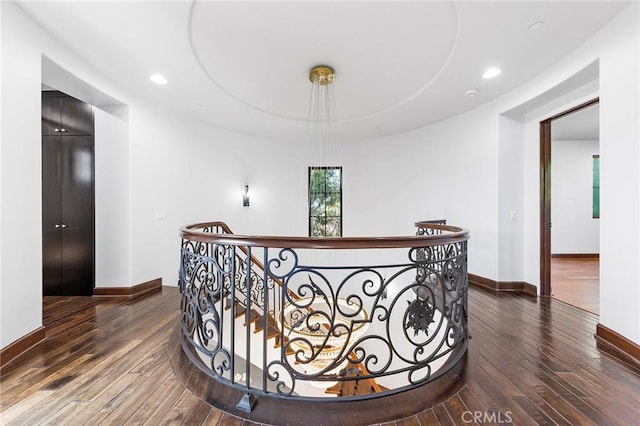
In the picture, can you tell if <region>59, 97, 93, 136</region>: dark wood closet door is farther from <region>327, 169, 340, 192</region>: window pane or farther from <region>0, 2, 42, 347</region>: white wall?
<region>327, 169, 340, 192</region>: window pane

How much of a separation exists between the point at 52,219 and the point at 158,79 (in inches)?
93.4

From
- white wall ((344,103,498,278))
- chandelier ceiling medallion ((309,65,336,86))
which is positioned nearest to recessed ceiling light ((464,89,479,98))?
white wall ((344,103,498,278))

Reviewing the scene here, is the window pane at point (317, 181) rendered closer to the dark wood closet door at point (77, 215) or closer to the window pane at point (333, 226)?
the window pane at point (333, 226)

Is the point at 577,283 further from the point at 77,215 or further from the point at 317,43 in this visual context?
the point at 77,215

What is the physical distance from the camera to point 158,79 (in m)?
3.38

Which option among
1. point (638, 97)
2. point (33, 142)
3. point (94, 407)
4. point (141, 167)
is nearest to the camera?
point (94, 407)

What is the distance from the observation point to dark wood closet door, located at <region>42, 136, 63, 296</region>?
370cm

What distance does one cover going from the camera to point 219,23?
2441mm

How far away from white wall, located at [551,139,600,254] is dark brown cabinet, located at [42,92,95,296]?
9146mm

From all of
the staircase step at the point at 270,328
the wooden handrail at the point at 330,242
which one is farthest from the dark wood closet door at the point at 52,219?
the wooden handrail at the point at 330,242

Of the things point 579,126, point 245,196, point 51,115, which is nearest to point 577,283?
point 579,126

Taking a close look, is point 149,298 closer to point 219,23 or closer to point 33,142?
point 33,142

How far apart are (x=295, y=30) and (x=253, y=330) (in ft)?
11.3

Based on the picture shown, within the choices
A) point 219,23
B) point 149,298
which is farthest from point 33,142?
point 149,298
